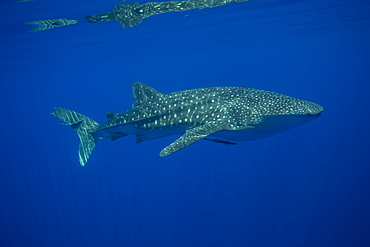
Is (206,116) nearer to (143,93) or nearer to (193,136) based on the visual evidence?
(193,136)

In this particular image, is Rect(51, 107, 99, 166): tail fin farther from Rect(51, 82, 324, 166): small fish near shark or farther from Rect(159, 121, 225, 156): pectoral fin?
Rect(159, 121, 225, 156): pectoral fin

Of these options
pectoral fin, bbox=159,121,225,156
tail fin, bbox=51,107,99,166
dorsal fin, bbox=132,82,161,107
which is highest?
dorsal fin, bbox=132,82,161,107

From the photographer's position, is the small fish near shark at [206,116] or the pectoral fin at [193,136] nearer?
the pectoral fin at [193,136]

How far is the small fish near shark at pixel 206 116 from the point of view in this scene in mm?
6547

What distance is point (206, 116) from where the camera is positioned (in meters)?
7.62

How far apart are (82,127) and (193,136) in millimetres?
5418

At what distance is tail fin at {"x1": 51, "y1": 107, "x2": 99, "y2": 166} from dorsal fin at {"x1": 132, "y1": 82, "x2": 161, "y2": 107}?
217 cm

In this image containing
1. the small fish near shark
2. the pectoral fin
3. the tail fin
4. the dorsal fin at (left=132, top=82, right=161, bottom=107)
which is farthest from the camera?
the tail fin

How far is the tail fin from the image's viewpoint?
31.9 ft

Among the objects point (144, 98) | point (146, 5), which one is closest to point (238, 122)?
point (144, 98)

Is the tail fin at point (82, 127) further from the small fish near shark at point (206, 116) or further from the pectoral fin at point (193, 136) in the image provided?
the pectoral fin at point (193, 136)

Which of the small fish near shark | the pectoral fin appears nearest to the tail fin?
the small fish near shark

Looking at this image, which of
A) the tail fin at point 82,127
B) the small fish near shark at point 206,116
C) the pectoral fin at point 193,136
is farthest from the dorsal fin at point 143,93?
the pectoral fin at point 193,136

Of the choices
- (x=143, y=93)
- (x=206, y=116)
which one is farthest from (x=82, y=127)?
(x=206, y=116)
